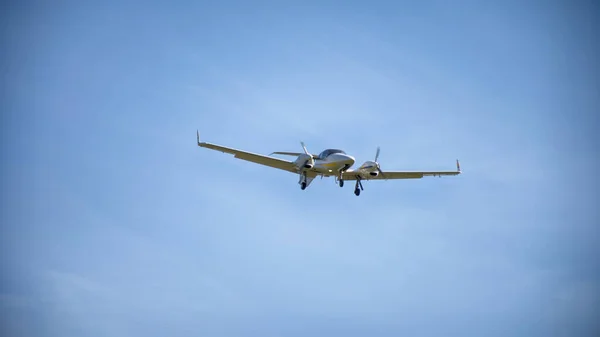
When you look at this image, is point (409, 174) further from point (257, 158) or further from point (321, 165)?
point (257, 158)

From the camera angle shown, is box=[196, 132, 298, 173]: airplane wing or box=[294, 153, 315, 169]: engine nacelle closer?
box=[196, 132, 298, 173]: airplane wing

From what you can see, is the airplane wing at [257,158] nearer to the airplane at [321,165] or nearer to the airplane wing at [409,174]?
the airplane at [321,165]

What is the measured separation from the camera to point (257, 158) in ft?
166

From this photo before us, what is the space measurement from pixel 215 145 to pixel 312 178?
8264mm

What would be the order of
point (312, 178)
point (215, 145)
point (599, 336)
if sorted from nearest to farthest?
point (215, 145) → point (312, 178) → point (599, 336)

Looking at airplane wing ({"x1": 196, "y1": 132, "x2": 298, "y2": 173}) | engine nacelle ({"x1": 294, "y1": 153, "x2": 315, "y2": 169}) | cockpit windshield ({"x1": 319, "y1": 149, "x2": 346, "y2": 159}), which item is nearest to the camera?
airplane wing ({"x1": 196, "y1": 132, "x2": 298, "y2": 173})

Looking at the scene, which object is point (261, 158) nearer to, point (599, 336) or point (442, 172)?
point (442, 172)

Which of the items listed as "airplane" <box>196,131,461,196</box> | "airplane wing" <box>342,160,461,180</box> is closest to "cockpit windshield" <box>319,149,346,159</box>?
"airplane" <box>196,131,461,196</box>

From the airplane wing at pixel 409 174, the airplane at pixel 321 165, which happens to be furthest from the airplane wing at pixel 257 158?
the airplane wing at pixel 409 174

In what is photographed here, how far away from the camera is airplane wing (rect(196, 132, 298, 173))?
161 ft

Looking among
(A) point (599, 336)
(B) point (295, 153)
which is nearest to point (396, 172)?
(B) point (295, 153)

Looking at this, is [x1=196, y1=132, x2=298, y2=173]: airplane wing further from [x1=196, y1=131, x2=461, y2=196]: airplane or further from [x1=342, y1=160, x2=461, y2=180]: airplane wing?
[x1=342, y1=160, x2=461, y2=180]: airplane wing

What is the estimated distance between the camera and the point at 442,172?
54.2 metres

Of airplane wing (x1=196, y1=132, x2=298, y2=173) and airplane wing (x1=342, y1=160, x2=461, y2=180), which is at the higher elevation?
airplane wing (x1=342, y1=160, x2=461, y2=180)
